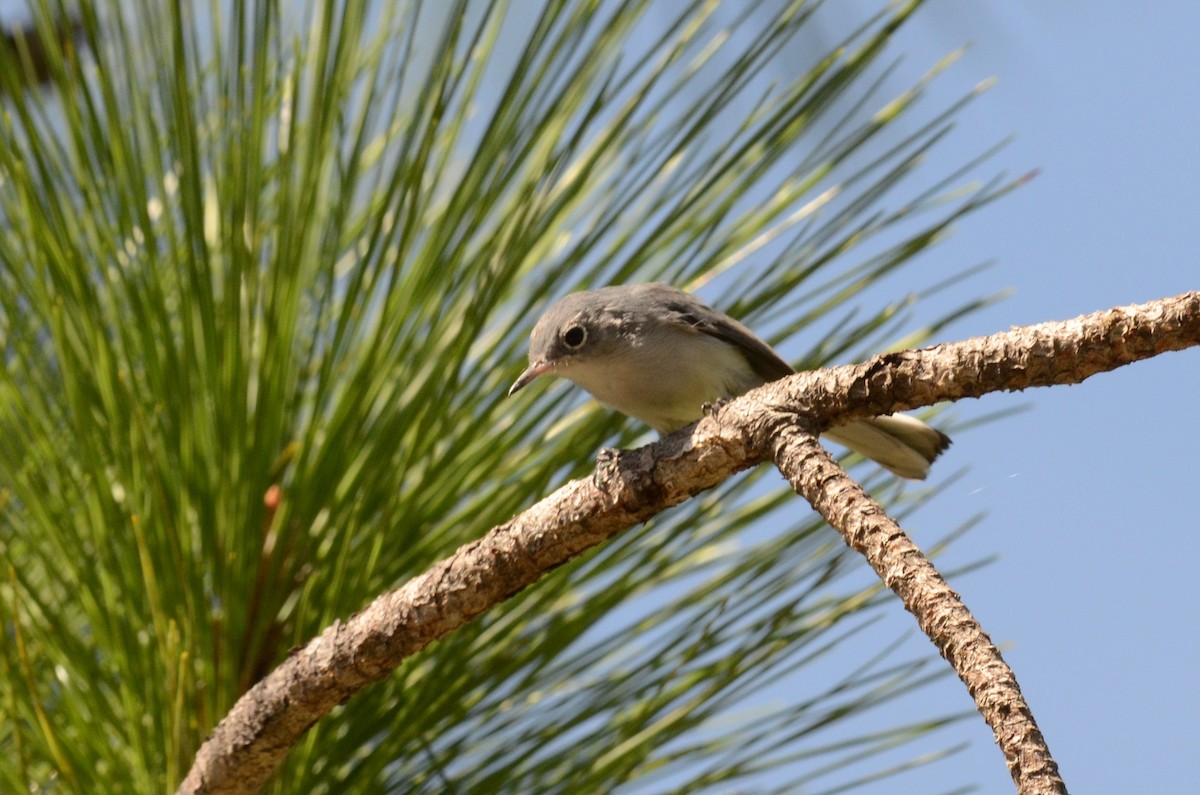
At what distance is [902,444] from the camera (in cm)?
204

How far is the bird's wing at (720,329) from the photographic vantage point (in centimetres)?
211

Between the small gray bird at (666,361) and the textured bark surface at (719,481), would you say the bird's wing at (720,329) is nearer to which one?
the small gray bird at (666,361)

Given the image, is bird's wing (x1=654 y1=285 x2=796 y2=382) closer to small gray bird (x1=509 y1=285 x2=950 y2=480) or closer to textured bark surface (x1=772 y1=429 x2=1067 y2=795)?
small gray bird (x1=509 y1=285 x2=950 y2=480)

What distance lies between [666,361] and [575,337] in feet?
0.70

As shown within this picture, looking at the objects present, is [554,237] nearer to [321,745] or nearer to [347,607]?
[347,607]

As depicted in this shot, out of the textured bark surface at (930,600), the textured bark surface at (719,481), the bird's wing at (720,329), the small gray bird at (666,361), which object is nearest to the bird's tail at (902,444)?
the small gray bird at (666,361)

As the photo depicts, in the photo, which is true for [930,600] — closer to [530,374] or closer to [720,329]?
[530,374]

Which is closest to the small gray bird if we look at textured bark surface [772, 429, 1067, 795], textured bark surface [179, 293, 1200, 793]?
textured bark surface [179, 293, 1200, 793]

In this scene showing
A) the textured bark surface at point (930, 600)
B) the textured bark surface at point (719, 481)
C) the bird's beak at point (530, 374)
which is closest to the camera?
the textured bark surface at point (930, 600)

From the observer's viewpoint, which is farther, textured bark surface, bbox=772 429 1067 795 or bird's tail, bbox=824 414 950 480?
bird's tail, bbox=824 414 950 480

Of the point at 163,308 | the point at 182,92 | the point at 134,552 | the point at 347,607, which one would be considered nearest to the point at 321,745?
the point at 347,607

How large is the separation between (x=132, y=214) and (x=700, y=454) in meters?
0.96

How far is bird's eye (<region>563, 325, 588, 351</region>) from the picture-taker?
82.8 inches

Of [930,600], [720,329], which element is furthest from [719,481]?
[720,329]
